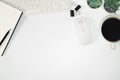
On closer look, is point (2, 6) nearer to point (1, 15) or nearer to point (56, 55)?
point (1, 15)

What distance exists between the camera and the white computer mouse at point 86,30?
0.98m

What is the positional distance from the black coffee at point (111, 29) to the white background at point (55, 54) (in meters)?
0.03

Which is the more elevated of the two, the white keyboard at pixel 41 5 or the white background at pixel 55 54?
the white keyboard at pixel 41 5

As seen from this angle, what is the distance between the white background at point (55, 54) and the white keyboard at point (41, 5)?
1.1 inches

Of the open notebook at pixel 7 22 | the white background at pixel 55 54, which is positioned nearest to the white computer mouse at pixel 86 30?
the white background at pixel 55 54

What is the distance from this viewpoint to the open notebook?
3.34 feet

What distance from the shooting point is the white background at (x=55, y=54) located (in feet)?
3.23

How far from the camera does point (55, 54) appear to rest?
101 centimetres

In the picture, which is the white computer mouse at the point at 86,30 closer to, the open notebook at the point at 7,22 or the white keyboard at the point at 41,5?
the white keyboard at the point at 41,5

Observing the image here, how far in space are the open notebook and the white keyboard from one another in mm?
29

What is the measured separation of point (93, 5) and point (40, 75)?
401 millimetres

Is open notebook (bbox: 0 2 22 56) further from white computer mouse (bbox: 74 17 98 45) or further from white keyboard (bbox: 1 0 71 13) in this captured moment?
white computer mouse (bbox: 74 17 98 45)

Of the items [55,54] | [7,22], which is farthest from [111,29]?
[7,22]

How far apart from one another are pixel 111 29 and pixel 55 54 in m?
0.27
